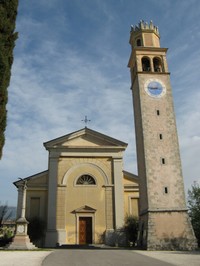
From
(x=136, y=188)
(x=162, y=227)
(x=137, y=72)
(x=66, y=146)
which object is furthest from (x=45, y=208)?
(x=137, y=72)

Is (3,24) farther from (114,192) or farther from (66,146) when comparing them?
(114,192)

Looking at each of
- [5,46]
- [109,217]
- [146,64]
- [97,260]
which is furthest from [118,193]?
[5,46]

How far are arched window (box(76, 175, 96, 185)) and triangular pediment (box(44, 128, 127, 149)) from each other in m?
2.73

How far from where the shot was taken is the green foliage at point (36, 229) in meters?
21.2

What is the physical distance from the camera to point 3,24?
13.3 meters

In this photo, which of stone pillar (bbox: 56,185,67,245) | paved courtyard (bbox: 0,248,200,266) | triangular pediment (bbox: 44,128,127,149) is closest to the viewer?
paved courtyard (bbox: 0,248,200,266)

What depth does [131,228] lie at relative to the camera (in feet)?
71.9

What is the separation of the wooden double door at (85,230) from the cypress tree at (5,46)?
11922mm

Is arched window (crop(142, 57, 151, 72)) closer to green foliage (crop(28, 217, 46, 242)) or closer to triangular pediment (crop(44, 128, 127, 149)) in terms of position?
triangular pediment (crop(44, 128, 127, 149))

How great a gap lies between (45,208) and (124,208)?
6333 millimetres

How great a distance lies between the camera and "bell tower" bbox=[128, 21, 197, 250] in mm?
17891

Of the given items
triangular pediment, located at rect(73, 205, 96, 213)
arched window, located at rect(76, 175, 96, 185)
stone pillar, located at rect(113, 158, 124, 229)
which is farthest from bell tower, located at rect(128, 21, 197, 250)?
arched window, located at rect(76, 175, 96, 185)

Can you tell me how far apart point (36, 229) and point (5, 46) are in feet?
44.7

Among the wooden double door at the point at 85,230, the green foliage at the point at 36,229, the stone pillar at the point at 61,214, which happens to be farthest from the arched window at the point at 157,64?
the green foliage at the point at 36,229
